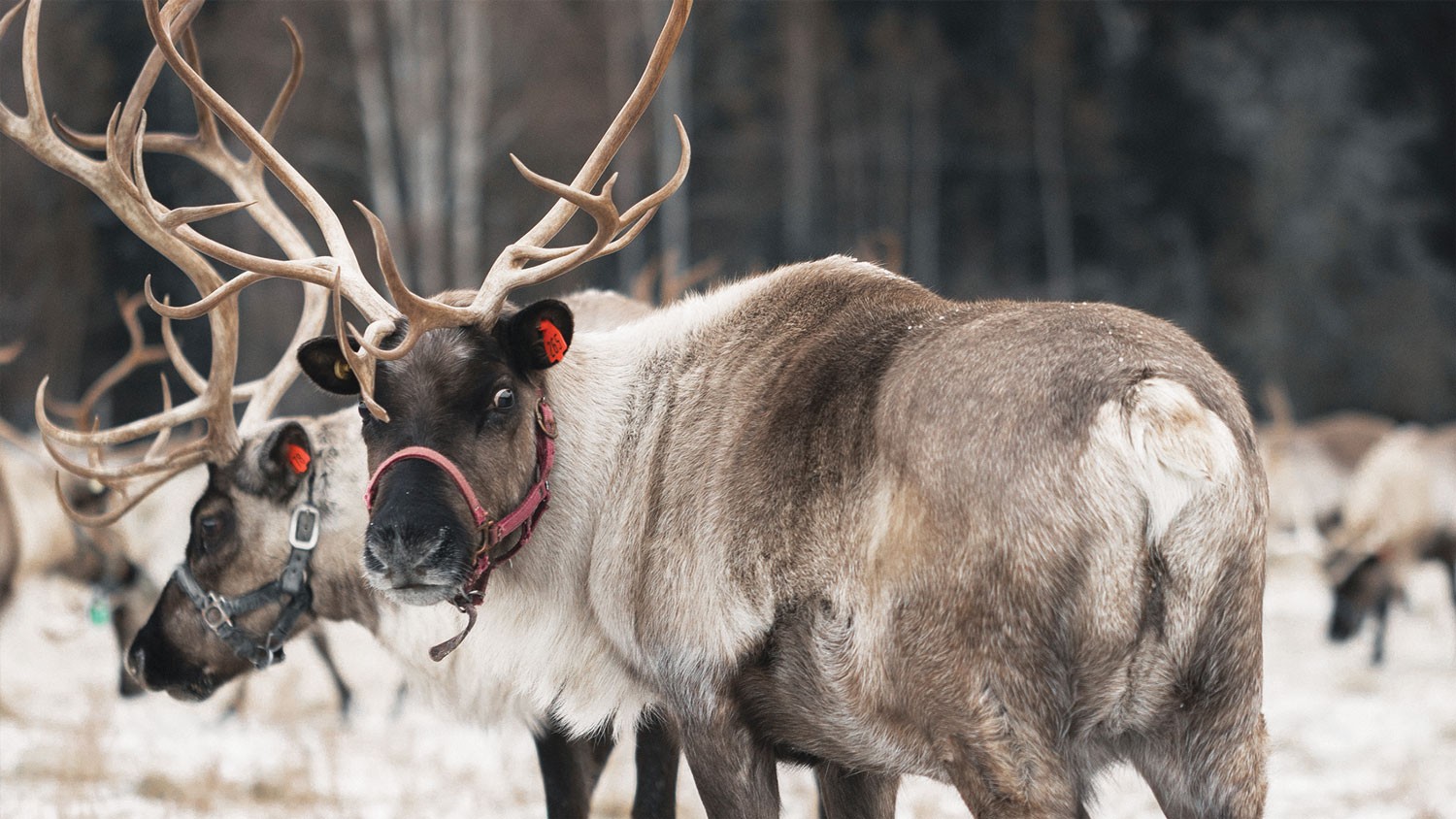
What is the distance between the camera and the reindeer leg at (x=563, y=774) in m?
3.78

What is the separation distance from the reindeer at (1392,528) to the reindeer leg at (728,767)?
293 inches

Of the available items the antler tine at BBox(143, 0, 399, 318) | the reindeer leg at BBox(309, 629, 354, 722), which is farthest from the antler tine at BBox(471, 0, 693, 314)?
the reindeer leg at BBox(309, 629, 354, 722)

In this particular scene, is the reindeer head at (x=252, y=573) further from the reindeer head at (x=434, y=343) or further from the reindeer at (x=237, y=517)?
the reindeer head at (x=434, y=343)

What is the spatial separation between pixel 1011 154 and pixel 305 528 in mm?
15113

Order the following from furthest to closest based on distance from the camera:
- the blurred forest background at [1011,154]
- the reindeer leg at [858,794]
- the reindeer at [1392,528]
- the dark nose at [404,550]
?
the blurred forest background at [1011,154] < the reindeer at [1392,528] < the reindeer leg at [858,794] < the dark nose at [404,550]

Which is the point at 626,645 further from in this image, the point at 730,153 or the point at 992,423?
the point at 730,153

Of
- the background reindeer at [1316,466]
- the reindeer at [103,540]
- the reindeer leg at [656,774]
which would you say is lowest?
the background reindeer at [1316,466]

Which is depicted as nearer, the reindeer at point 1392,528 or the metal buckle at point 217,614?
the metal buckle at point 217,614

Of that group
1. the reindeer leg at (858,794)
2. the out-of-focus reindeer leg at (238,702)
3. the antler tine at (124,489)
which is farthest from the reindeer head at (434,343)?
the out-of-focus reindeer leg at (238,702)

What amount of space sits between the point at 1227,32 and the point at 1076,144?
2671 mm

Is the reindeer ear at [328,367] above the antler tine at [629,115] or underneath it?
underneath

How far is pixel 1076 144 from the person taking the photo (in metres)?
17.9

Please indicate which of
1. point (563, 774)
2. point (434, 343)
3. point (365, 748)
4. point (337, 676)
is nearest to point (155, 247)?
point (434, 343)

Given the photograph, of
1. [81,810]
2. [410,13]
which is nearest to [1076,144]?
[410,13]
